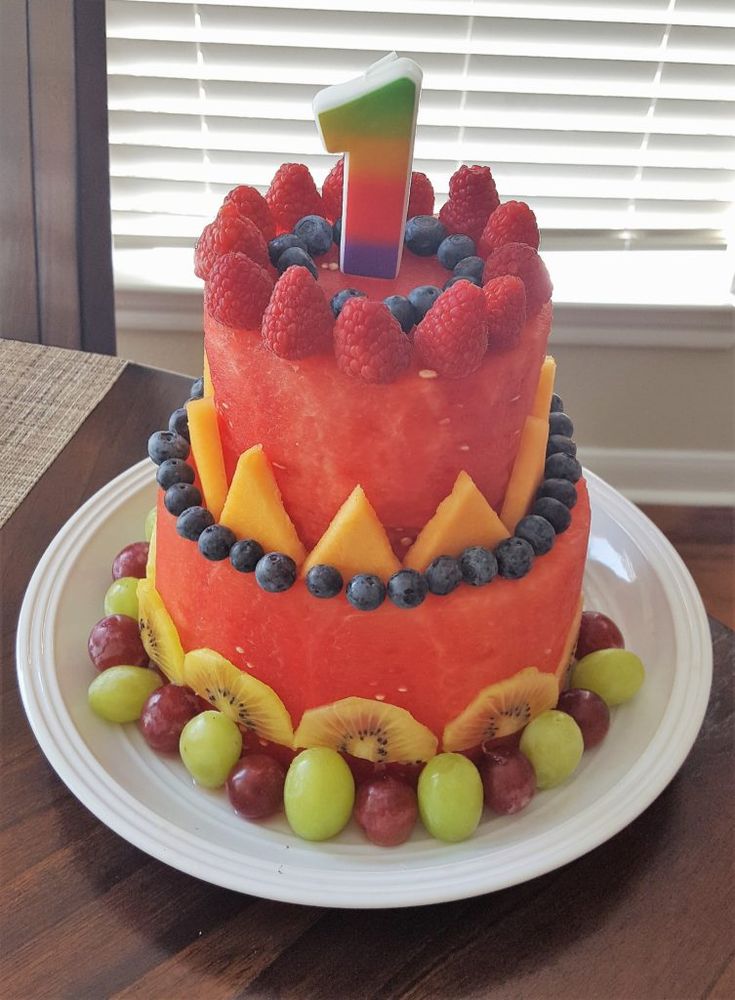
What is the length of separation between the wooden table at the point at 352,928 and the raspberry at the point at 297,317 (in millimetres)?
557

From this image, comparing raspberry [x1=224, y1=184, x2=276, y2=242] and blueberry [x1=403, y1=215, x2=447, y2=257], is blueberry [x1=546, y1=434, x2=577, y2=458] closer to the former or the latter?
blueberry [x1=403, y1=215, x2=447, y2=257]

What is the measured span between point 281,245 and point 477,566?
419mm

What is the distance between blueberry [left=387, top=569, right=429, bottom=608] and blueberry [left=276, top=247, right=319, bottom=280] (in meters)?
0.34

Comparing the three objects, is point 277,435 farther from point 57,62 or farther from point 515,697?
point 57,62

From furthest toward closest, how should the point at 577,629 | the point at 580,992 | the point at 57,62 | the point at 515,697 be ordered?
the point at 57,62 → the point at 577,629 → the point at 515,697 → the point at 580,992

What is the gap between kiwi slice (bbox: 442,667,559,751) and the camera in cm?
108

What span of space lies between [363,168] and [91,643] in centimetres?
67

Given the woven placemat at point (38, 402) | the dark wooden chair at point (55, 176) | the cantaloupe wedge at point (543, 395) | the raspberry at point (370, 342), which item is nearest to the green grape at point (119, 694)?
the woven placemat at point (38, 402)

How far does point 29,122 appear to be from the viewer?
5.13 ft

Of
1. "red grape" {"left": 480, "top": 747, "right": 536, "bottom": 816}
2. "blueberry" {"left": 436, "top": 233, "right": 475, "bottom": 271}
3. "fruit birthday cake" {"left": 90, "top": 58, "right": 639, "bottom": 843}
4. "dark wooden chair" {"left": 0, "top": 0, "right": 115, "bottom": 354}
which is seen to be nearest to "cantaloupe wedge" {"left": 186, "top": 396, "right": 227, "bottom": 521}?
"fruit birthday cake" {"left": 90, "top": 58, "right": 639, "bottom": 843}

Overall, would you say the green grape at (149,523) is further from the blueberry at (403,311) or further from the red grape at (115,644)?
the blueberry at (403,311)

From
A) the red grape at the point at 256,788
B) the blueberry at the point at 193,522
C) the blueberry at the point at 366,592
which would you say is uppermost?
the blueberry at the point at 193,522

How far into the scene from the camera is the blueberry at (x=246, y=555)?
1008 millimetres

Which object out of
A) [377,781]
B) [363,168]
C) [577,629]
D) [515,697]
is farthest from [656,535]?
[363,168]
